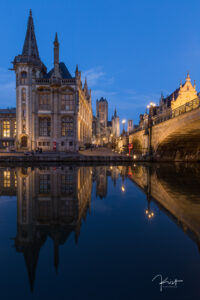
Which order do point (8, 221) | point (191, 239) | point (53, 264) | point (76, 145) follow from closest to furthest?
point (53, 264)
point (191, 239)
point (8, 221)
point (76, 145)

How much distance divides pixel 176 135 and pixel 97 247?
26.8 metres

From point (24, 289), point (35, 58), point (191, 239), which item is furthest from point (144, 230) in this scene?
point (35, 58)

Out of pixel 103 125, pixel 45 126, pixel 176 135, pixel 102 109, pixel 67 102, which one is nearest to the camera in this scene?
pixel 176 135

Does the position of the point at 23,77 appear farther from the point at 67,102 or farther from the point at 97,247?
the point at 97,247

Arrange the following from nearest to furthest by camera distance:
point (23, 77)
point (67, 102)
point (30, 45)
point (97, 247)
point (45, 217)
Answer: point (97, 247) < point (45, 217) < point (67, 102) < point (23, 77) < point (30, 45)

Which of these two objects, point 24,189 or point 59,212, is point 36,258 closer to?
point 59,212

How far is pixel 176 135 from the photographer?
2903 cm

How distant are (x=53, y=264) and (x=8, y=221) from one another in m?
3.50

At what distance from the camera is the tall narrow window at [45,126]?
54222mm

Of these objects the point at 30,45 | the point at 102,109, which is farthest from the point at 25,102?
the point at 102,109

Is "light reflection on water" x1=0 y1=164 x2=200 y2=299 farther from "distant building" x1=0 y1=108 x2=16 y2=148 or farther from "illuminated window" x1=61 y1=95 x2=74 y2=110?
"distant building" x1=0 y1=108 x2=16 y2=148

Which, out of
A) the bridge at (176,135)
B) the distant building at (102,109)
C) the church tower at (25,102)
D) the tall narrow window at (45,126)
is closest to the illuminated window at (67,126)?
the tall narrow window at (45,126)

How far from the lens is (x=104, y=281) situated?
12.8 feet

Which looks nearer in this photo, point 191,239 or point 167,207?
point 191,239
